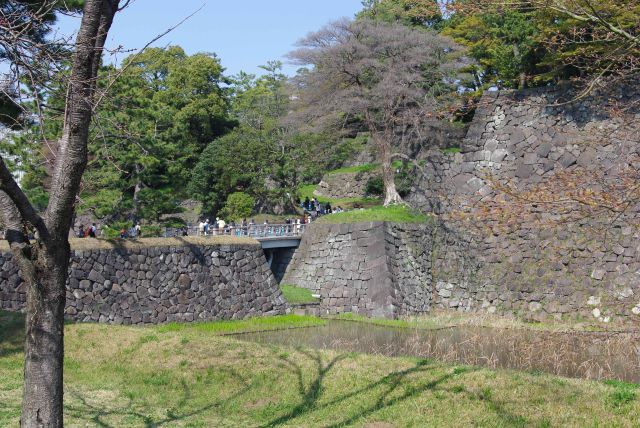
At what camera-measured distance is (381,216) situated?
24.5 meters

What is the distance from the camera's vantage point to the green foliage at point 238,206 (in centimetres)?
3127

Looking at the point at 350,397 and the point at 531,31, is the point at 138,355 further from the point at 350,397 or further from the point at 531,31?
the point at 531,31

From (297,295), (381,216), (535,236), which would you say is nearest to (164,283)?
(297,295)

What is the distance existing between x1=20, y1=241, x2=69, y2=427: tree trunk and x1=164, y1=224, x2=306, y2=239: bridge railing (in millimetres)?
18011

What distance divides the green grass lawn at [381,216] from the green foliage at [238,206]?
6224mm

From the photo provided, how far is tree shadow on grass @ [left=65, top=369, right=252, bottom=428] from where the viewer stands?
8.38 m

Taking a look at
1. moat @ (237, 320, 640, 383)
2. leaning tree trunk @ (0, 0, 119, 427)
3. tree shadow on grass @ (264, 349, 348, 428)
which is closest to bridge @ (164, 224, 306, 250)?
moat @ (237, 320, 640, 383)

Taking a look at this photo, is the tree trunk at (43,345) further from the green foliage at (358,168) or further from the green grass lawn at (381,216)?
the green foliage at (358,168)

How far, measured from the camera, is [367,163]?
38844 mm

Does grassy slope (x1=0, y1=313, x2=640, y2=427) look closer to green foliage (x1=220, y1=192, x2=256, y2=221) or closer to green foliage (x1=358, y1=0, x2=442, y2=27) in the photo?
green foliage (x1=358, y1=0, x2=442, y2=27)

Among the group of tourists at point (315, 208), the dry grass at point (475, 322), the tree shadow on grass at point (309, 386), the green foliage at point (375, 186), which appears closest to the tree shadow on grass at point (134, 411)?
the tree shadow on grass at point (309, 386)

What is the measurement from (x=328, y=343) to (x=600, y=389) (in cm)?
801

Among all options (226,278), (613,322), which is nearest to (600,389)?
(613,322)

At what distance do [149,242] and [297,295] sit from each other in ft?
22.2
